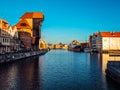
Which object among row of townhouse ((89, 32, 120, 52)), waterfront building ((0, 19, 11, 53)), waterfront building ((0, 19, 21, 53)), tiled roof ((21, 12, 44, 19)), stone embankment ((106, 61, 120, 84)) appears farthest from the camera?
row of townhouse ((89, 32, 120, 52))

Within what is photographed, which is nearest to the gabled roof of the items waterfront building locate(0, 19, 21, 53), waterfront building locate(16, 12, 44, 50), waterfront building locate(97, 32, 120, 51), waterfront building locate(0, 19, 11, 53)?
waterfront building locate(16, 12, 44, 50)

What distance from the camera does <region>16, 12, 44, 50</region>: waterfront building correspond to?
125 metres

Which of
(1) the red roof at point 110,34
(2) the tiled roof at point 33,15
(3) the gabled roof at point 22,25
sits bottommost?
(1) the red roof at point 110,34

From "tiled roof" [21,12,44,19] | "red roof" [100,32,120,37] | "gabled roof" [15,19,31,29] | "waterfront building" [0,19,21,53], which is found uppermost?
"tiled roof" [21,12,44,19]

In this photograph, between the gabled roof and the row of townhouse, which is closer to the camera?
the gabled roof

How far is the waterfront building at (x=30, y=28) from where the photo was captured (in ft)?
409

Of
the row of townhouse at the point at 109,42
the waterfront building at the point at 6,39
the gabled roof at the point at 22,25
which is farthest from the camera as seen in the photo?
the row of townhouse at the point at 109,42

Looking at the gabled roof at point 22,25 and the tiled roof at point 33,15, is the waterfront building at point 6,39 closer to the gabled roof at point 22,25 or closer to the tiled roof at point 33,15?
the gabled roof at point 22,25

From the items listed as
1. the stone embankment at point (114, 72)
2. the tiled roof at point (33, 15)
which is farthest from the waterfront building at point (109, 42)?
the stone embankment at point (114, 72)

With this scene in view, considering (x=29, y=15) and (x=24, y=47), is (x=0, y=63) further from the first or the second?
(x=29, y=15)

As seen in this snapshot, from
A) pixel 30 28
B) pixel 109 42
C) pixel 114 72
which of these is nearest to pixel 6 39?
pixel 30 28

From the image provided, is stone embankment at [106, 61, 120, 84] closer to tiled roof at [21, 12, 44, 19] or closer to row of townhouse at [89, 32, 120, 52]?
tiled roof at [21, 12, 44, 19]

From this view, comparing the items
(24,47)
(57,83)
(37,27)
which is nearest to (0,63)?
(57,83)

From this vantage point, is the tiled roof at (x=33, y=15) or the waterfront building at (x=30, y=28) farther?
the tiled roof at (x=33, y=15)
